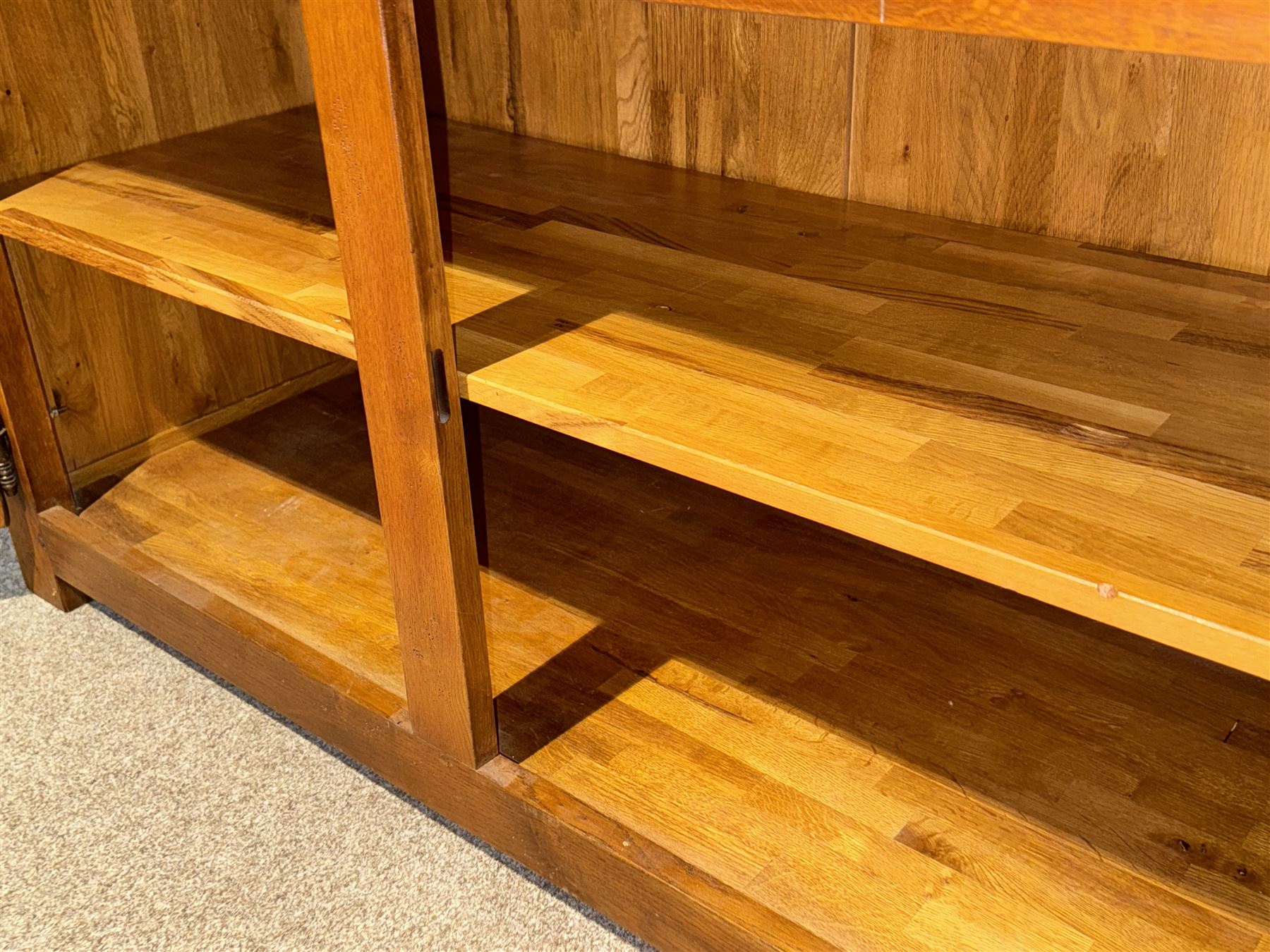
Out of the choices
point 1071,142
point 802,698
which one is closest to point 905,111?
point 1071,142

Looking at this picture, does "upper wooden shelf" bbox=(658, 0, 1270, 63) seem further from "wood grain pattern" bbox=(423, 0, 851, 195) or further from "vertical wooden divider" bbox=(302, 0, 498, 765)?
"wood grain pattern" bbox=(423, 0, 851, 195)

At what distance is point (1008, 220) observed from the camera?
1184 mm

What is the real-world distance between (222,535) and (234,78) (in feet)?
1.84

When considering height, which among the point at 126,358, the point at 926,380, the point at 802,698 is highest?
the point at 926,380

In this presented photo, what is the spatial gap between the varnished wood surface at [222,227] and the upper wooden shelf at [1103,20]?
486 mm

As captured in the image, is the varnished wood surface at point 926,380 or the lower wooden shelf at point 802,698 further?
the lower wooden shelf at point 802,698

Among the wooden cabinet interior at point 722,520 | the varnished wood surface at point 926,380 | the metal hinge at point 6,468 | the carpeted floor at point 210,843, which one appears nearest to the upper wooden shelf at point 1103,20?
the wooden cabinet interior at point 722,520

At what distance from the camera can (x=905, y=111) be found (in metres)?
1.20

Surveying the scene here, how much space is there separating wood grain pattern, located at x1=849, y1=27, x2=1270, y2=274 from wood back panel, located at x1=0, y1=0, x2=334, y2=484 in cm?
78

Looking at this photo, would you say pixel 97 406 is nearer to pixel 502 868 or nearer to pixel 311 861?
pixel 311 861

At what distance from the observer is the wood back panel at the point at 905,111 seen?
1.05m

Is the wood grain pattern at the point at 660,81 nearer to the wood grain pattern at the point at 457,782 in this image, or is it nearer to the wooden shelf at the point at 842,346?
the wooden shelf at the point at 842,346

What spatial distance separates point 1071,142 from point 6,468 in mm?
1175

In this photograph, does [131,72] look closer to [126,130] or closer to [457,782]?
[126,130]
